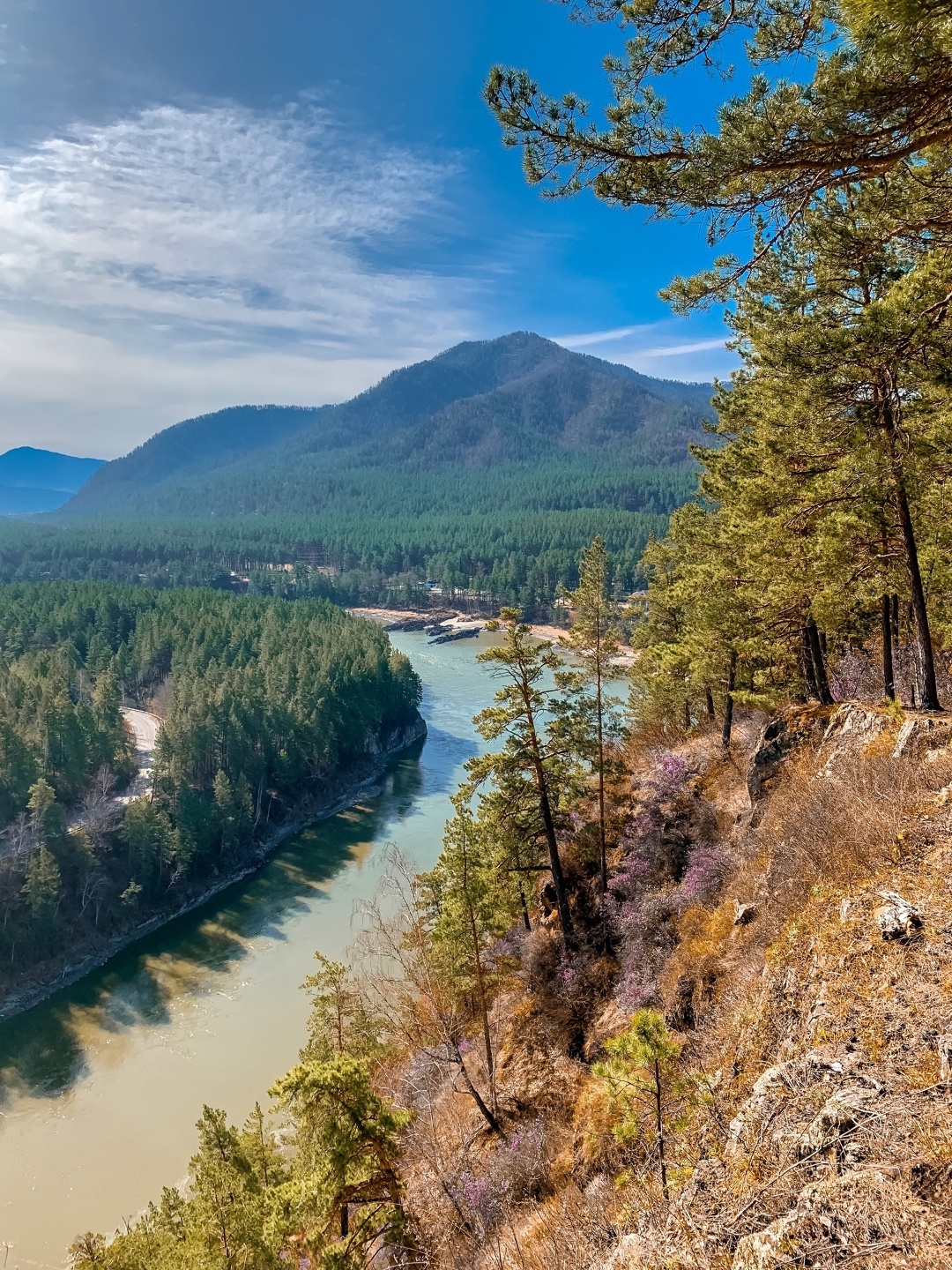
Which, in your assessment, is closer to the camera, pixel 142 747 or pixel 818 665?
pixel 818 665

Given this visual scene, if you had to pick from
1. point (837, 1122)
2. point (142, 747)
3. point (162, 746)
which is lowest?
point (142, 747)

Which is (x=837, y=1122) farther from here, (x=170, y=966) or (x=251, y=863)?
(x=251, y=863)

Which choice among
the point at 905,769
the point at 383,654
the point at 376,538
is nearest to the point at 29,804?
the point at 383,654

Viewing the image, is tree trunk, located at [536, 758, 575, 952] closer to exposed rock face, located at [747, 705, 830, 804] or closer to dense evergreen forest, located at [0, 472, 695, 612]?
exposed rock face, located at [747, 705, 830, 804]

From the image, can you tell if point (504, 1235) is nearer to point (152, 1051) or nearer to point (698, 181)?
point (698, 181)

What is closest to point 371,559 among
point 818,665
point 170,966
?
point 170,966

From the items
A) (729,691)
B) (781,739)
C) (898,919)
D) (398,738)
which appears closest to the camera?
(898,919)

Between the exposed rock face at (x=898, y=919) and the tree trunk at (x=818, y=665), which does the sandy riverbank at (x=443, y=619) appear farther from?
the exposed rock face at (x=898, y=919)
